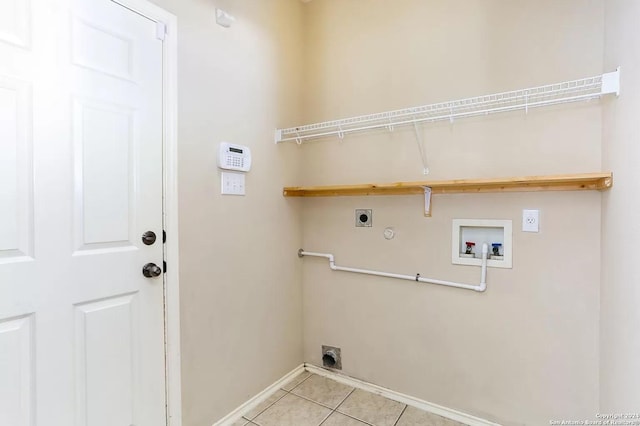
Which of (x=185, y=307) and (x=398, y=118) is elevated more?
(x=398, y=118)

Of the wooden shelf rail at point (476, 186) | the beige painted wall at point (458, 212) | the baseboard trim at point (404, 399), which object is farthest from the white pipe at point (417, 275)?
the baseboard trim at point (404, 399)

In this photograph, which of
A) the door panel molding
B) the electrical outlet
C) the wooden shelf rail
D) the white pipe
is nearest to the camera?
the wooden shelf rail

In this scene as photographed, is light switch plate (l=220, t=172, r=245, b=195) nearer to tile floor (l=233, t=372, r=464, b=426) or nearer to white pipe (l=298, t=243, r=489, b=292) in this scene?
white pipe (l=298, t=243, r=489, b=292)

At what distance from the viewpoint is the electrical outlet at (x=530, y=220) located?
5.51 ft

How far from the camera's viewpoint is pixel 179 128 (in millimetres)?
1629

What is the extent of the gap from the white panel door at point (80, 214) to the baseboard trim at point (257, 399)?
41 cm

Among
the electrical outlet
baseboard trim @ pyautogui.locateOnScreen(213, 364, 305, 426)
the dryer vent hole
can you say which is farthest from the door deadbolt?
the electrical outlet

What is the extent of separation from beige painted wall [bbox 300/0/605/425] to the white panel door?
1.21 metres

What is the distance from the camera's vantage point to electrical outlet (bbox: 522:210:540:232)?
5.51 feet

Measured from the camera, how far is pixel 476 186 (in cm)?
177

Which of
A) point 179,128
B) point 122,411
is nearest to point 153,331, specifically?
point 122,411

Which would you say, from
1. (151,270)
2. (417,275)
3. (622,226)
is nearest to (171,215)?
(151,270)

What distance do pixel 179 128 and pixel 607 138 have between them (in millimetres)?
2047

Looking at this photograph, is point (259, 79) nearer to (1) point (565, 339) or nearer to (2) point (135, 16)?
(2) point (135, 16)
